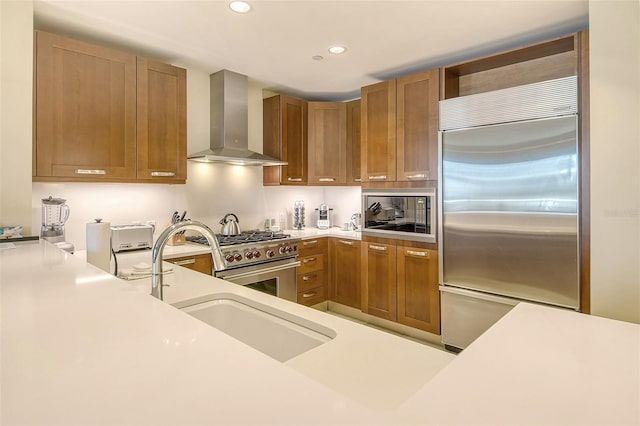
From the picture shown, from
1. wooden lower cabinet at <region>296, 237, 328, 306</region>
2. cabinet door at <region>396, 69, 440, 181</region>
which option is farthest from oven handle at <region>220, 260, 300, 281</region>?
cabinet door at <region>396, 69, 440, 181</region>

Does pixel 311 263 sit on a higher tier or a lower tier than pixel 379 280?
higher

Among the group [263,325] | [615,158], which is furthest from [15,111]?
[615,158]

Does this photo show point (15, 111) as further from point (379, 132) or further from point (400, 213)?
point (400, 213)

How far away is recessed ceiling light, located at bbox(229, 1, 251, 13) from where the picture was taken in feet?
7.09

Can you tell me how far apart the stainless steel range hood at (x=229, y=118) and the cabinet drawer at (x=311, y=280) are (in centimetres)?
124

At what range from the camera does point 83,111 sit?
8.11 feet

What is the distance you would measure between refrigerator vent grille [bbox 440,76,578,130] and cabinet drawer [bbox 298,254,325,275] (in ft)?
5.83

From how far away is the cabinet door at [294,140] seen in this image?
3.90 meters

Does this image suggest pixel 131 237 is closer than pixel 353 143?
Yes

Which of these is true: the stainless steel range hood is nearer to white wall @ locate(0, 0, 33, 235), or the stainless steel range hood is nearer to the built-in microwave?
the built-in microwave

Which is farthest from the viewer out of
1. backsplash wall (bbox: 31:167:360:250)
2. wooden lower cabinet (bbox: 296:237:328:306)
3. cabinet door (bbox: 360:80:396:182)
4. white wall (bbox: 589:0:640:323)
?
wooden lower cabinet (bbox: 296:237:328:306)

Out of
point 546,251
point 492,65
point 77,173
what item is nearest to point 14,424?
point 77,173

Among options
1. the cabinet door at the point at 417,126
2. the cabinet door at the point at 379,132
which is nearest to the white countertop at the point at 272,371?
the cabinet door at the point at 417,126

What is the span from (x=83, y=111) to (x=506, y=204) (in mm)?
3063
